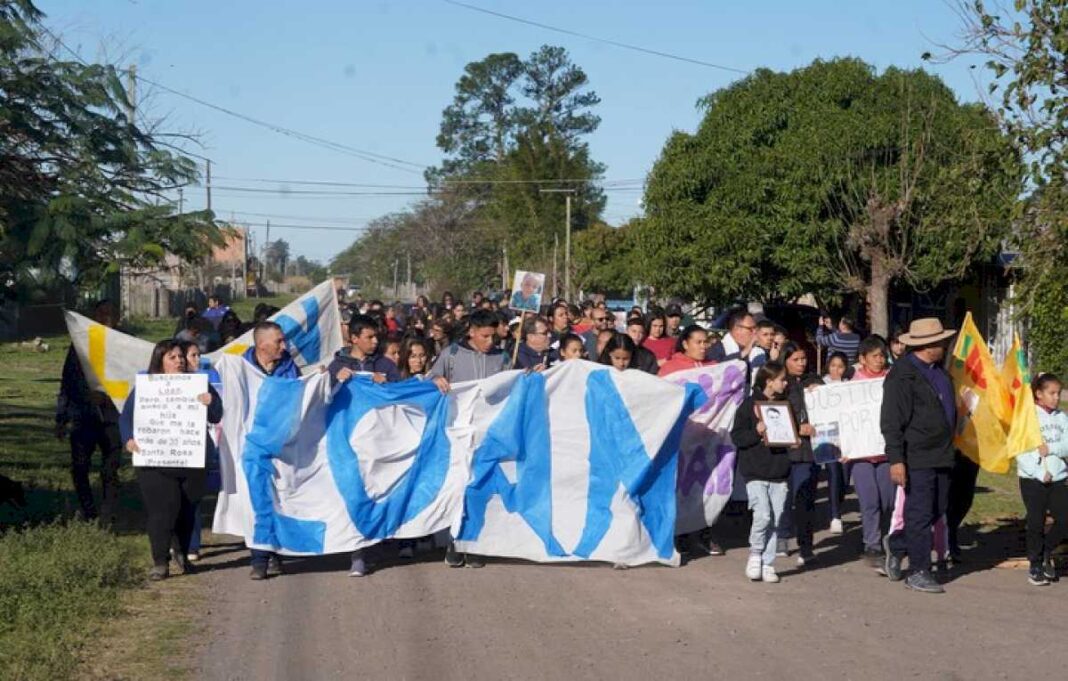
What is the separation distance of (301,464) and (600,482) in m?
2.19

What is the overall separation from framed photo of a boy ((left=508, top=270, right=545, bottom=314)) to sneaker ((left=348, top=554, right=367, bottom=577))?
781 cm

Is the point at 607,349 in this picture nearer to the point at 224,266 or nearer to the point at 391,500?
the point at 391,500

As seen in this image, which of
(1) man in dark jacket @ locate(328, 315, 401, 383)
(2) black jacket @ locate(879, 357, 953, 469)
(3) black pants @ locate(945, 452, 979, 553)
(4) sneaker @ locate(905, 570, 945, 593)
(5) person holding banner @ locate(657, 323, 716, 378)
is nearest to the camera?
(4) sneaker @ locate(905, 570, 945, 593)

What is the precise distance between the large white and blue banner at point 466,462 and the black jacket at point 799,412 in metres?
0.74

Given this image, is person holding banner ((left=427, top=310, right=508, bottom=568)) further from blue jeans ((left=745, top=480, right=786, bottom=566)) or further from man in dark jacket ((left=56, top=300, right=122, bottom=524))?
man in dark jacket ((left=56, top=300, right=122, bottom=524))

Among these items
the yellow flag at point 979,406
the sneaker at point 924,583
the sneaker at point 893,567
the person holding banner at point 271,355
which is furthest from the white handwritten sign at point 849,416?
the person holding banner at point 271,355

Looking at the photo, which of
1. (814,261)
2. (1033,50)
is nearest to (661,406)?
(1033,50)

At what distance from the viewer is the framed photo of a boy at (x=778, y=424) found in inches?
419

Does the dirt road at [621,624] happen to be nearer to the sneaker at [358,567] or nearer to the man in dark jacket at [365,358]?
the sneaker at [358,567]

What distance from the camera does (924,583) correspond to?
33.6 ft

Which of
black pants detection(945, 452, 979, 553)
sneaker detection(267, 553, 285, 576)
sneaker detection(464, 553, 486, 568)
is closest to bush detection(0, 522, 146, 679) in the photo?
sneaker detection(267, 553, 285, 576)

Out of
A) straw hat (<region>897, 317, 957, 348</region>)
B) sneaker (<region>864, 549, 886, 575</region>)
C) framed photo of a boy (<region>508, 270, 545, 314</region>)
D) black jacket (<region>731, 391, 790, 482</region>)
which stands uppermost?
framed photo of a boy (<region>508, 270, 545, 314</region>)

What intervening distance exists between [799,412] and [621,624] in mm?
2943

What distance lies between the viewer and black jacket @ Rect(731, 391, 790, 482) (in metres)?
10.6
